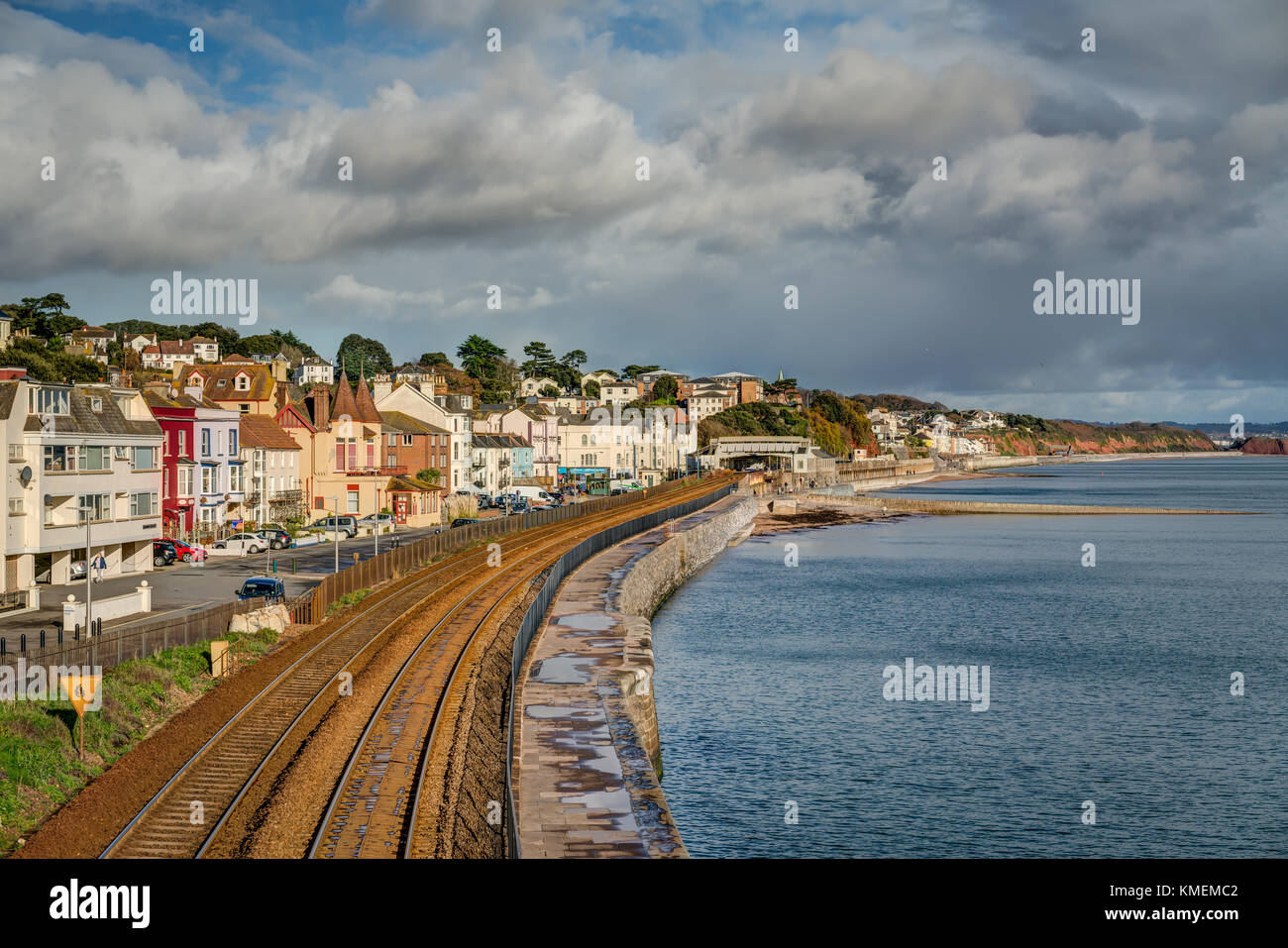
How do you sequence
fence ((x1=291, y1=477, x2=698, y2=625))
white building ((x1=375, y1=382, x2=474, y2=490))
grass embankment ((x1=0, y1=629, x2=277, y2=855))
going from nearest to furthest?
grass embankment ((x1=0, y1=629, x2=277, y2=855)), fence ((x1=291, y1=477, x2=698, y2=625)), white building ((x1=375, y1=382, x2=474, y2=490))

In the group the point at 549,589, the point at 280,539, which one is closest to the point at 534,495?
the point at 280,539

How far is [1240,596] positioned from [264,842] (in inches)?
2770

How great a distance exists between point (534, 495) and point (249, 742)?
90.4 m

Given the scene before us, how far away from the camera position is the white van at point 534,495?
112975 mm

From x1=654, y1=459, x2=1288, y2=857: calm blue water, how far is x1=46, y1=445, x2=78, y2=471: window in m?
28.4

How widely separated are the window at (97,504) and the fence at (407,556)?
11822mm

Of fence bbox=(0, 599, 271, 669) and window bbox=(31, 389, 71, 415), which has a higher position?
window bbox=(31, 389, 71, 415)

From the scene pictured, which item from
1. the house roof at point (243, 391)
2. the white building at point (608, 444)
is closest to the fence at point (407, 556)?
the house roof at point (243, 391)

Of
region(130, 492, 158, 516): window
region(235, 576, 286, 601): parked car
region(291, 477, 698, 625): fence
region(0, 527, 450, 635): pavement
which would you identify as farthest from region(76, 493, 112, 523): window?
region(291, 477, 698, 625): fence

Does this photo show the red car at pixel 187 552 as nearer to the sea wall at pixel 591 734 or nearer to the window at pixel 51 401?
the window at pixel 51 401

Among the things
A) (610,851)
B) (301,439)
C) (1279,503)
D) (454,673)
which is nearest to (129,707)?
(454,673)

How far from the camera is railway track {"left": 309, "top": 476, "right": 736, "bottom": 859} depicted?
18.5 meters

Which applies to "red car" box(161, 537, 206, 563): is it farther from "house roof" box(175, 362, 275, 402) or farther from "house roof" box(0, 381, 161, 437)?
"house roof" box(175, 362, 275, 402)

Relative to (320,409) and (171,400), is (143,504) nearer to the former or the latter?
(171,400)
